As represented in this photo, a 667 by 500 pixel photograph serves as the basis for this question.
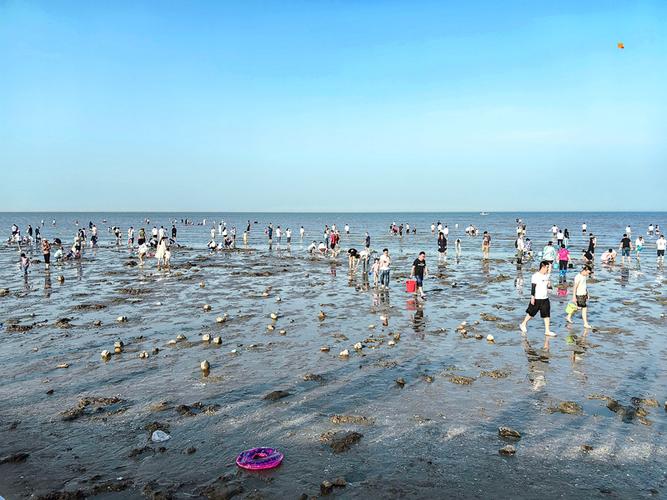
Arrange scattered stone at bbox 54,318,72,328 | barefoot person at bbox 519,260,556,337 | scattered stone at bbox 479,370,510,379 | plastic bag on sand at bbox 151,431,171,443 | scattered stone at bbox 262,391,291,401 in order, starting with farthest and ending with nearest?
scattered stone at bbox 54,318,72,328, barefoot person at bbox 519,260,556,337, scattered stone at bbox 479,370,510,379, scattered stone at bbox 262,391,291,401, plastic bag on sand at bbox 151,431,171,443

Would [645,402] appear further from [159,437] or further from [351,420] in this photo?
[159,437]

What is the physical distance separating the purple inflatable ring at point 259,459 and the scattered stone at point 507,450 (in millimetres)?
3455

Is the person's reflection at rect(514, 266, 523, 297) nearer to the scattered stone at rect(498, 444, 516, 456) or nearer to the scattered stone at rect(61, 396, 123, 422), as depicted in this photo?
the scattered stone at rect(498, 444, 516, 456)

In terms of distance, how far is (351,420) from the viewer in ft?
29.6

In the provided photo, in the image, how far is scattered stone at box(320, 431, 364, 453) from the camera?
797 centimetres

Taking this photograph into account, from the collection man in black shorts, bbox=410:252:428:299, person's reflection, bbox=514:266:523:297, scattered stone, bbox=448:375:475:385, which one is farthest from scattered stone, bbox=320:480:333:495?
person's reflection, bbox=514:266:523:297

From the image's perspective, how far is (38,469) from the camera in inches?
289

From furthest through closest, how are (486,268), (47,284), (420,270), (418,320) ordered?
1. (486,268)
2. (47,284)
3. (420,270)
4. (418,320)

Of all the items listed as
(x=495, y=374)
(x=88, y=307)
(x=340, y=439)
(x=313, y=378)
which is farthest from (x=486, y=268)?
(x=340, y=439)

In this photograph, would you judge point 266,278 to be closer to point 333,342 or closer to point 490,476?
point 333,342

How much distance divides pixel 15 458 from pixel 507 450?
7.66m

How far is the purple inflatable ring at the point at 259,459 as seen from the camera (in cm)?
736

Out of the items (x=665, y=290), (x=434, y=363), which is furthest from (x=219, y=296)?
(x=665, y=290)

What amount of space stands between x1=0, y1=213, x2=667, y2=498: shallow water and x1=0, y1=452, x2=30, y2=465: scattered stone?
0.09 m
